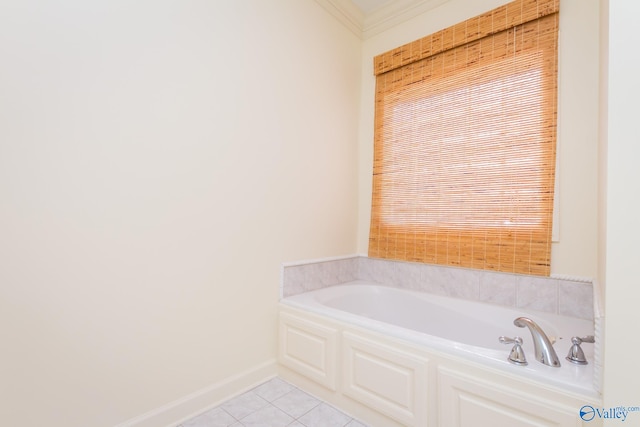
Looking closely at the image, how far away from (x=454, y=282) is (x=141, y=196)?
6.91ft

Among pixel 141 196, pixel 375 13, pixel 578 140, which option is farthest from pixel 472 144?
pixel 141 196

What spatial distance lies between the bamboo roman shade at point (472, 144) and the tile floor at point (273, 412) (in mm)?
1270

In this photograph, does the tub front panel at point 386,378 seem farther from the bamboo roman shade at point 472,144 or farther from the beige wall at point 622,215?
the bamboo roman shade at point 472,144

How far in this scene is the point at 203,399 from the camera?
166cm

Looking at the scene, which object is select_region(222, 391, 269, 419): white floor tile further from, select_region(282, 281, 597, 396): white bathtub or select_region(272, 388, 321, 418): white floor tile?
select_region(282, 281, 597, 396): white bathtub

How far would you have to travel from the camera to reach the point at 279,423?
5.12ft

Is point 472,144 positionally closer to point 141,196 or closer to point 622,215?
point 622,215

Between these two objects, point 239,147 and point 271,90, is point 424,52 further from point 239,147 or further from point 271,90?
point 239,147

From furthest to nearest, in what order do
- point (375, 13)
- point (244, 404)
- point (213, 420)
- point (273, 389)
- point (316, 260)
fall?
point (375, 13) → point (316, 260) → point (273, 389) → point (244, 404) → point (213, 420)

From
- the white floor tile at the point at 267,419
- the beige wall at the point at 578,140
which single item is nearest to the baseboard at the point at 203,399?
the white floor tile at the point at 267,419

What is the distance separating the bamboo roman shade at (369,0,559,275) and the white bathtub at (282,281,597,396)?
0.30m

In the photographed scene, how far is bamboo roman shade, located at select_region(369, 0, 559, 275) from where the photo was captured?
6.04ft

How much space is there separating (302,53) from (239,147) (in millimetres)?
1000

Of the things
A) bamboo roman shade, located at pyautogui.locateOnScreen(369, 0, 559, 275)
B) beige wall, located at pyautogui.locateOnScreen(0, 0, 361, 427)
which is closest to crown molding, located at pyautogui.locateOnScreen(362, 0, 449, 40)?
bamboo roman shade, located at pyautogui.locateOnScreen(369, 0, 559, 275)
